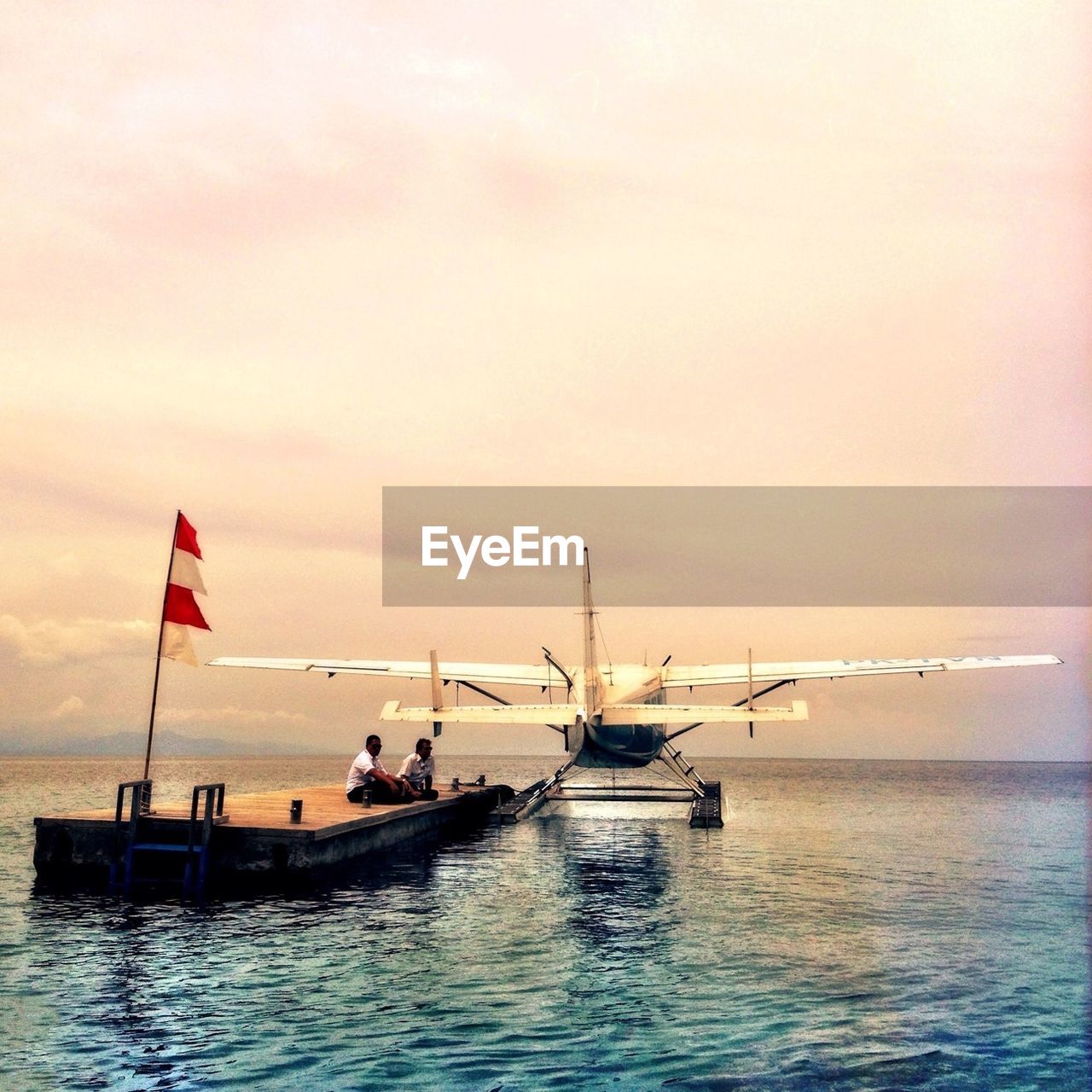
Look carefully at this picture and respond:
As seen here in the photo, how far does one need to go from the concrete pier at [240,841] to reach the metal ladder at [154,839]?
0.11 ft

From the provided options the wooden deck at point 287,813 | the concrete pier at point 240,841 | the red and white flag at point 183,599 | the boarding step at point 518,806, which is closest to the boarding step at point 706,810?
the boarding step at point 518,806

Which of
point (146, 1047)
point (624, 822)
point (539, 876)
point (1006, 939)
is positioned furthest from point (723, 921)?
point (624, 822)

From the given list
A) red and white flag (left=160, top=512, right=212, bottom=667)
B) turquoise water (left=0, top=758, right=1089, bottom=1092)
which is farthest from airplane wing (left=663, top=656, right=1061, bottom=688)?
red and white flag (left=160, top=512, right=212, bottom=667)

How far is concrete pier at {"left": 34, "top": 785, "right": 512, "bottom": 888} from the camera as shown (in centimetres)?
1720

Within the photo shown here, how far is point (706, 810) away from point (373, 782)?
12379mm

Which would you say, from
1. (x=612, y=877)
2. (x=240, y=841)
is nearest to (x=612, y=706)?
(x=612, y=877)

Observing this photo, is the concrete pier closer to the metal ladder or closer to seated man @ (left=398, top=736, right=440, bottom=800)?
the metal ladder

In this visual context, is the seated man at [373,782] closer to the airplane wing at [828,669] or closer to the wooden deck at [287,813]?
the wooden deck at [287,813]

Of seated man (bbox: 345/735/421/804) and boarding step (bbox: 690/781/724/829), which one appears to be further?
boarding step (bbox: 690/781/724/829)

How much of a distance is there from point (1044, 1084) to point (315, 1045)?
6.37 m

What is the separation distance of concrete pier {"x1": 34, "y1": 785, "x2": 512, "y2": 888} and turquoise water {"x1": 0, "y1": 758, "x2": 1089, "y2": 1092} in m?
0.64

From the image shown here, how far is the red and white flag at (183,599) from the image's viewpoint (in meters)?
17.9

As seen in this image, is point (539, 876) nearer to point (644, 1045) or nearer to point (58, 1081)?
point (644, 1045)

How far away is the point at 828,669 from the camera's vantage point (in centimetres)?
3272
